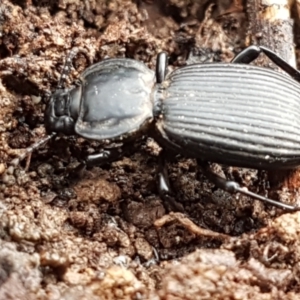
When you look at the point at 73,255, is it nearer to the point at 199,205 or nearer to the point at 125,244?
the point at 125,244

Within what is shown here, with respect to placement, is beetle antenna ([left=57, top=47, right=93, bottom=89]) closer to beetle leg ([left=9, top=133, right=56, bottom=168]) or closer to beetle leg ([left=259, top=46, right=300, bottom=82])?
beetle leg ([left=9, top=133, right=56, bottom=168])

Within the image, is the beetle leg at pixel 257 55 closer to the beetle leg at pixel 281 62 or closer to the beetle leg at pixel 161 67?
the beetle leg at pixel 281 62

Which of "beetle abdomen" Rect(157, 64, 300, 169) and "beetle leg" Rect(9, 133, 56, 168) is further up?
"beetle abdomen" Rect(157, 64, 300, 169)

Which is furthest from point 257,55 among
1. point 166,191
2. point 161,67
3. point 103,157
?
point 103,157

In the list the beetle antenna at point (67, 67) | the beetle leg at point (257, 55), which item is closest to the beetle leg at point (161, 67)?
the beetle leg at point (257, 55)

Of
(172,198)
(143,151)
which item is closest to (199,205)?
(172,198)

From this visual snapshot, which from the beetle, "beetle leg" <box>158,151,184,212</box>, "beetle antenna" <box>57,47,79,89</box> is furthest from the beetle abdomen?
"beetle antenna" <box>57,47,79,89</box>
